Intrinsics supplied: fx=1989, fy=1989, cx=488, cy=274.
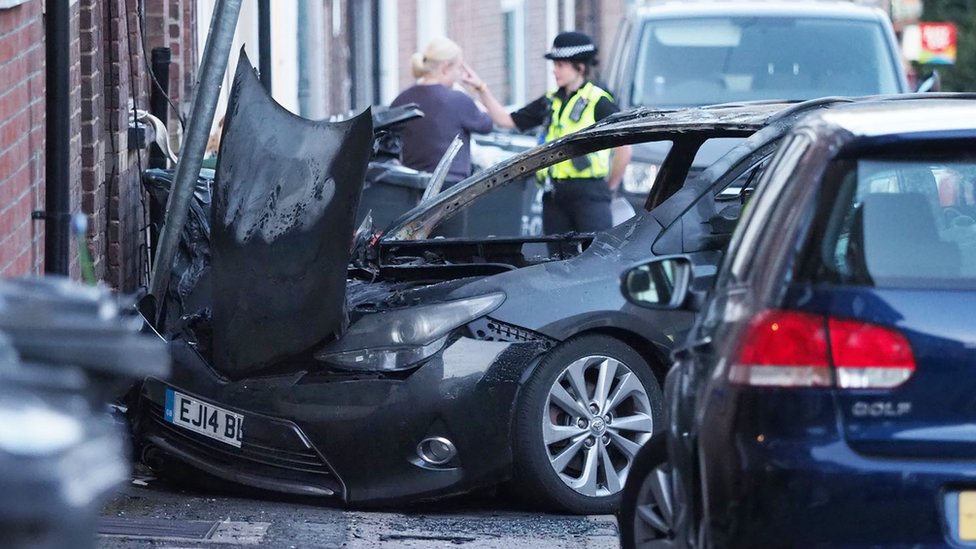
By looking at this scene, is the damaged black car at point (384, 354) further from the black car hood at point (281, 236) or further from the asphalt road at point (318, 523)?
the asphalt road at point (318, 523)

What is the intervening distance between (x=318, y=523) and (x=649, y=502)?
1792mm

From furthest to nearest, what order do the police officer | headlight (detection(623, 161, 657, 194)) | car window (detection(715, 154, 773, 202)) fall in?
1. headlight (detection(623, 161, 657, 194))
2. the police officer
3. car window (detection(715, 154, 773, 202))

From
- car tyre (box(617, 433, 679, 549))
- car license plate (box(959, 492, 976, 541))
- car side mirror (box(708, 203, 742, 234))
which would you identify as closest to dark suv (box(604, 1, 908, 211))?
car side mirror (box(708, 203, 742, 234))

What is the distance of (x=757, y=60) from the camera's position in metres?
13.1

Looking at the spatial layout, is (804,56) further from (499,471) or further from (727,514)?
(727,514)

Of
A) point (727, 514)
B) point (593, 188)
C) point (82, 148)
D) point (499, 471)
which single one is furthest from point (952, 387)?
point (593, 188)

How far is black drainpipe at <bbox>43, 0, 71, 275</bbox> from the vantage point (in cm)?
684

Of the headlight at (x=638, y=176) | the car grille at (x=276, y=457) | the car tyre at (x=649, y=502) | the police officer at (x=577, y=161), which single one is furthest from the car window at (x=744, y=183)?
the headlight at (x=638, y=176)

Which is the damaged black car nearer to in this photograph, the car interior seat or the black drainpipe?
the black drainpipe

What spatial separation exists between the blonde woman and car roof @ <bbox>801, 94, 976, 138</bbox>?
321 inches

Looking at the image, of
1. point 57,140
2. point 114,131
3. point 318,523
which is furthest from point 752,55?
point 318,523

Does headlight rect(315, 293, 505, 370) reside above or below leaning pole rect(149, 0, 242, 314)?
below

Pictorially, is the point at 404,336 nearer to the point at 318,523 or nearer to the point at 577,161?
the point at 318,523

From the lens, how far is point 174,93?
11.9 metres
